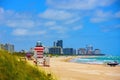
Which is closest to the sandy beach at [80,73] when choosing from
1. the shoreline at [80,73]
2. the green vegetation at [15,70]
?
the shoreline at [80,73]

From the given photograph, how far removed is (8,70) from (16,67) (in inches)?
17.6

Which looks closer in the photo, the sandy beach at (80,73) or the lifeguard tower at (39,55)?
the sandy beach at (80,73)

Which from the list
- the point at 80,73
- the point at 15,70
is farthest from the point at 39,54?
the point at 15,70

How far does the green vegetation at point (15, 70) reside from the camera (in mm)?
8859

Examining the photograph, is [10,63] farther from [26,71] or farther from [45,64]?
[45,64]

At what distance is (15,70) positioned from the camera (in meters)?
9.23

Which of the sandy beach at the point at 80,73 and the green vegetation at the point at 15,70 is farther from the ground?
the green vegetation at the point at 15,70

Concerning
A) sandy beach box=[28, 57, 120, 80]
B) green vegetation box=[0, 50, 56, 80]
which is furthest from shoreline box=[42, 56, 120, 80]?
green vegetation box=[0, 50, 56, 80]

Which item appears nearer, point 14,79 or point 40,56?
point 14,79

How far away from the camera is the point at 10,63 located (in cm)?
945

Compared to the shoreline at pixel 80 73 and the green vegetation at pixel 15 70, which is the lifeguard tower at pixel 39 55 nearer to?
the shoreline at pixel 80 73

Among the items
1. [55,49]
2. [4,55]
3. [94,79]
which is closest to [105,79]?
[94,79]

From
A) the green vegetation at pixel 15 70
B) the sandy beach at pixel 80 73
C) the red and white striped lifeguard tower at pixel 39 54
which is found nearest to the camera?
the green vegetation at pixel 15 70

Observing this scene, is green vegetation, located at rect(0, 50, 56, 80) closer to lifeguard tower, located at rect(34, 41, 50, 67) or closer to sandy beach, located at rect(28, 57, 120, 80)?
sandy beach, located at rect(28, 57, 120, 80)
